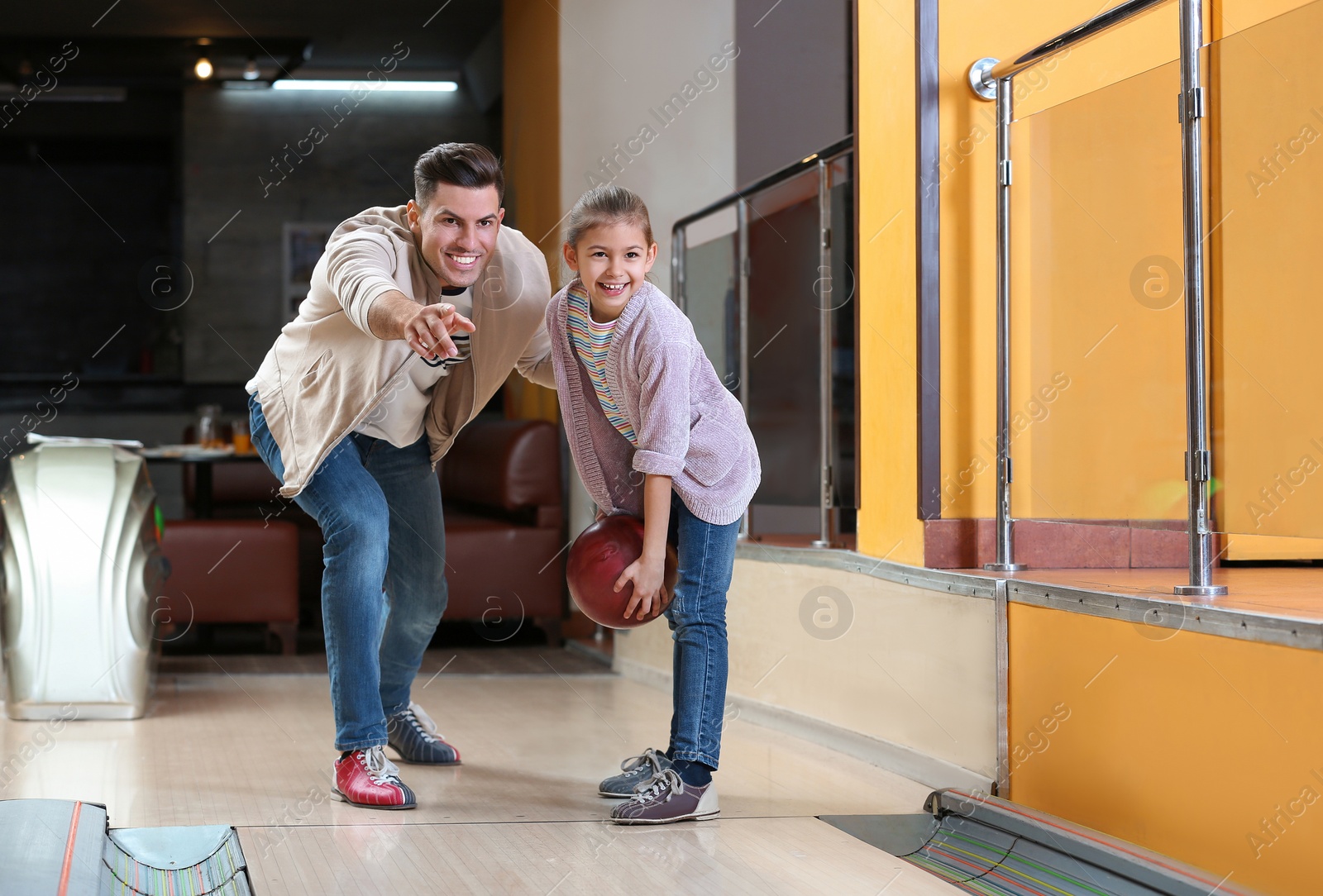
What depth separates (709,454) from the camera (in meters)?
2.15

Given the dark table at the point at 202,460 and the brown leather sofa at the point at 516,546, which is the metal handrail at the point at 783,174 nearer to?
the brown leather sofa at the point at 516,546

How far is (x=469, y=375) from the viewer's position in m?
2.34

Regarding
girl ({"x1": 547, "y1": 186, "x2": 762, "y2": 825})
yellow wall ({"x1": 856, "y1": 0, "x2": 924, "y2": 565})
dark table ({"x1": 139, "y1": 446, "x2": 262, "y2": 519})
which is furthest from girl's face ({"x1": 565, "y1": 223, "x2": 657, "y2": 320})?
dark table ({"x1": 139, "y1": 446, "x2": 262, "y2": 519})

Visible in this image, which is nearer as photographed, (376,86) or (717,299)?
(717,299)

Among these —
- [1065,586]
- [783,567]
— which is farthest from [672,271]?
[1065,586]

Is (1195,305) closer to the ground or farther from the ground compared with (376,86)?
closer to the ground

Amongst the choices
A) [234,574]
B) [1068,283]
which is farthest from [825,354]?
[234,574]

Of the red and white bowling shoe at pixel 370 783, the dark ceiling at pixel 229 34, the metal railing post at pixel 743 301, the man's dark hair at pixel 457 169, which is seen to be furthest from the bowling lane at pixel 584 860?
the dark ceiling at pixel 229 34

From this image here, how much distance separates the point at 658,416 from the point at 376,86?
264 inches

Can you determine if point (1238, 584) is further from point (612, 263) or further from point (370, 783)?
point (370, 783)

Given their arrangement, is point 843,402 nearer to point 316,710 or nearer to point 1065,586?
point 1065,586

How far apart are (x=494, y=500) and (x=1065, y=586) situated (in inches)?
121

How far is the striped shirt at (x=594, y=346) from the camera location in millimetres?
2113

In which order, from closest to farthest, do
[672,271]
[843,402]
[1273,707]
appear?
1. [1273,707]
2. [843,402]
3. [672,271]
